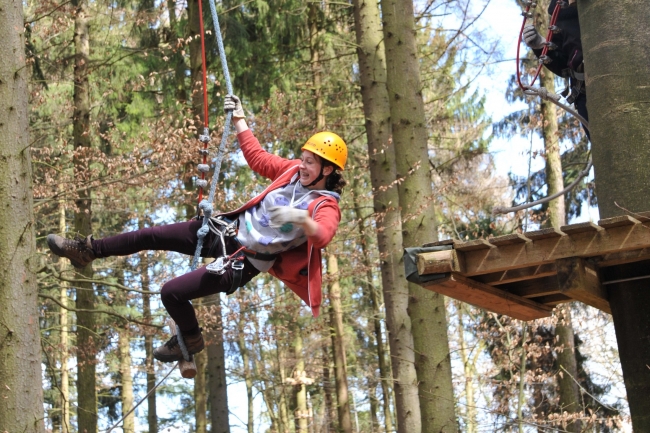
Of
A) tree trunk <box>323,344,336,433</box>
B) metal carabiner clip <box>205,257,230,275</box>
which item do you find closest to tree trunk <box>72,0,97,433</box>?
metal carabiner clip <box>205,257,230,275</box>

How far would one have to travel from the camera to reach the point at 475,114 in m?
17.1

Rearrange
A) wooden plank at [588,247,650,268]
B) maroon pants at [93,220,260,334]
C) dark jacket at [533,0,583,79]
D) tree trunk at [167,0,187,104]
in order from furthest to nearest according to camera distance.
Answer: tree trunk at [167,0,187,104], dark jacket at [533,0,583,79], maroon pants at [93,220,260,334], wooden plank at [588,247,650,268]

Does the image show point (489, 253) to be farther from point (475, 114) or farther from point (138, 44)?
point (475, 114)

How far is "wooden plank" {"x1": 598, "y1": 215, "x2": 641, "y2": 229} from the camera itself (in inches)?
157

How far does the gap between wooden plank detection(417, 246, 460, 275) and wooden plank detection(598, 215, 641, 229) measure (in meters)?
0.78

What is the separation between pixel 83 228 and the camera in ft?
38.0

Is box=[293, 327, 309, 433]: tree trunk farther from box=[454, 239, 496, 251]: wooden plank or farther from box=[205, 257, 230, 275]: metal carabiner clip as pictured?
box=[454, 239, 496, 251]: wooden plank

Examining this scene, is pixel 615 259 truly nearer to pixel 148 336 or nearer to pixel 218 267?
pixel 218 267

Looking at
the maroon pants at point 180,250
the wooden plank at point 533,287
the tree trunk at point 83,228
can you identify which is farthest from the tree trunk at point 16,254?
the tree trunk at point 83,228

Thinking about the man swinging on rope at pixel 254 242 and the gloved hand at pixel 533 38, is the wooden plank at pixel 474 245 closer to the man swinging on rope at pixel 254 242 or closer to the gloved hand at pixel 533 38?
the man swinging on rope at pixel 254 242

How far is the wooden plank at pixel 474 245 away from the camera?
4.35 meters

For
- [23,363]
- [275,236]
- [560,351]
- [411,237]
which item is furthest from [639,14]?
Answer: [560,351]

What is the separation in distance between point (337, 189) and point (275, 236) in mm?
516

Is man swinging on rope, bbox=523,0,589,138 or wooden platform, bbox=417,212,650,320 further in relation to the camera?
man swinging on rope, bbox=523,0,589,138
